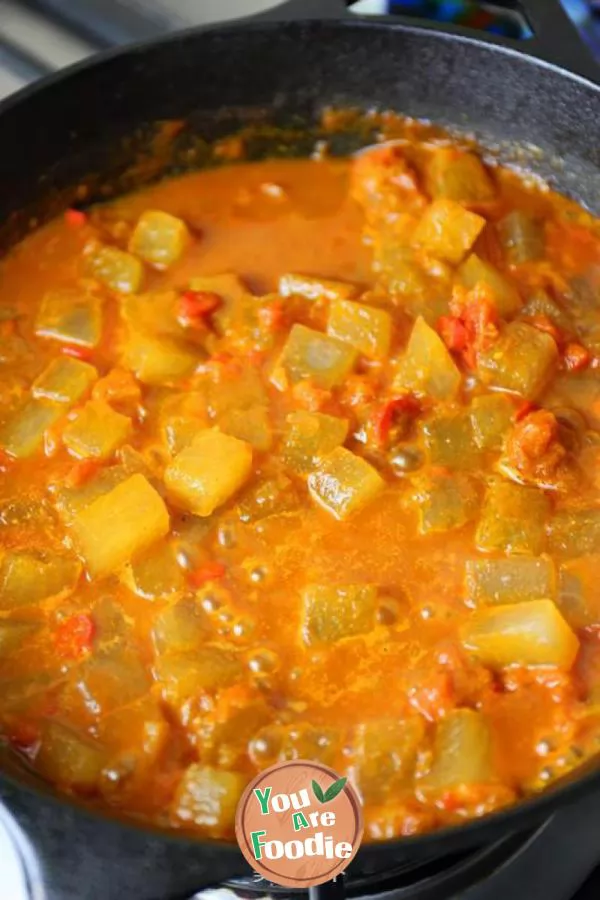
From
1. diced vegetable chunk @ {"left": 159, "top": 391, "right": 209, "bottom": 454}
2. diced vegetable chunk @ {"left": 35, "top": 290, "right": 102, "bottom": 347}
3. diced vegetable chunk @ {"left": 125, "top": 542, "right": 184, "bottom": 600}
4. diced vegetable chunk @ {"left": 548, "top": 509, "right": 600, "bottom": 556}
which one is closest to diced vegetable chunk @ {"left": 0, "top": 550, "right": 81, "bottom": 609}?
diced vegetable chunk @ {"left": 125, "top": 542, "right": 184, "bottom": 600}

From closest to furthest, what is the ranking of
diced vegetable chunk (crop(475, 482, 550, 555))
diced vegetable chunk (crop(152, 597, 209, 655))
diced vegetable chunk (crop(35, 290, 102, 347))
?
diced vegetable chunk (crop(152, 597, 209, 655)), diced vegetable chunk (crop(475, 482, 550, 555)), diced vegetable chunk (crop(35, 290, 102, 347))

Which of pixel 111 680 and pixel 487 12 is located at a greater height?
pixel 487 12

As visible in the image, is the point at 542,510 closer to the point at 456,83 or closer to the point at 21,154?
the point at 456,83

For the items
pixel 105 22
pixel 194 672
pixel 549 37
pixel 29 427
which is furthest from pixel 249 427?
pixel 105 22

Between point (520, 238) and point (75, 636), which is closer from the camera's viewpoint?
point (75, 636)

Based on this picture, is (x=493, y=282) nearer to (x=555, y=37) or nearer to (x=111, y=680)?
(x=555, y=37)

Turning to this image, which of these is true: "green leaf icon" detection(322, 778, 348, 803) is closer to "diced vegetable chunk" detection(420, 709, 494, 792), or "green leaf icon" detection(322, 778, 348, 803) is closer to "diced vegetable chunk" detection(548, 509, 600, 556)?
"diced vegetable chunk" detection(420, 709, 494, 792)

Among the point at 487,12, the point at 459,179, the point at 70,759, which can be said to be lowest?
the point at 70,759

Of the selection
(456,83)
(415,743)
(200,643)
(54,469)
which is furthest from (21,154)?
(415,743)
